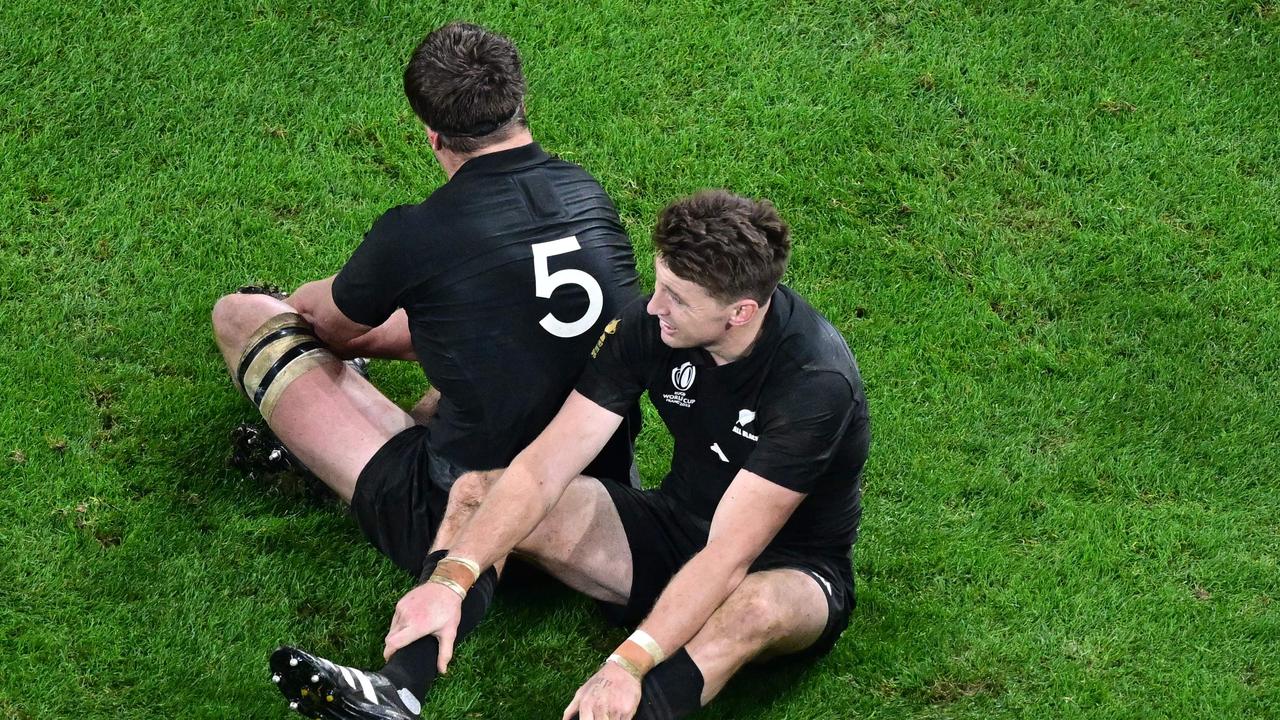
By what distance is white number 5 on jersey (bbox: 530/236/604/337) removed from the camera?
5547 millimetres

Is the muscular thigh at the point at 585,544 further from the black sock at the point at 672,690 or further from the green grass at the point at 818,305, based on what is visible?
the black sock at the point at 672,690

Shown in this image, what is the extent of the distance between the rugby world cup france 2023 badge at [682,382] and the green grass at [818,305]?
110 centimetres

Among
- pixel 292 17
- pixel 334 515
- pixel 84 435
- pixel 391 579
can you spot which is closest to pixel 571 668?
pixel 391 579

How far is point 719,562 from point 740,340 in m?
0.78

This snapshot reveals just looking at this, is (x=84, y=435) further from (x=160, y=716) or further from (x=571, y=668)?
(x=571, y=668)

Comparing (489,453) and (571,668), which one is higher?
(489,453)

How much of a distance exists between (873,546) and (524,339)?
1.86 m

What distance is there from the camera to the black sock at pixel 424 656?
4977 millimetres

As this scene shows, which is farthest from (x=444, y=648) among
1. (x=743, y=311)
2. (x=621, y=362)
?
(x=743, y=311)

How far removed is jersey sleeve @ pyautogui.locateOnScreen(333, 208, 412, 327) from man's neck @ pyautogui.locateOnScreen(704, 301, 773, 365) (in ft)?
A: 3.92

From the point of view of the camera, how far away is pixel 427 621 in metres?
5.07

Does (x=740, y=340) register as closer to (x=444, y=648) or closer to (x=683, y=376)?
(x=683, y=376)

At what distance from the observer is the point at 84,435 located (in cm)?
643

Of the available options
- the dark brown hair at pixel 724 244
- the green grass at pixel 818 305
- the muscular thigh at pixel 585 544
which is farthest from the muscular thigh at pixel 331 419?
the dark brown hair at pixel 724 244
